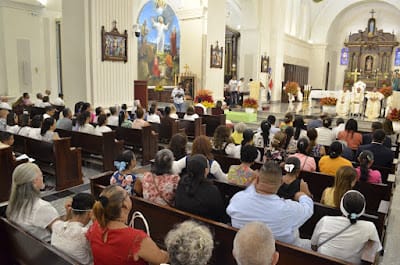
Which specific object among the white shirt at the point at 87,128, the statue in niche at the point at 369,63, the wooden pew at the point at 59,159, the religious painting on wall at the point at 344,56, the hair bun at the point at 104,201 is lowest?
the wooden pew at the point at 59,159

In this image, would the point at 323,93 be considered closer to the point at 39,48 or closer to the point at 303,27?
the point at 303,27

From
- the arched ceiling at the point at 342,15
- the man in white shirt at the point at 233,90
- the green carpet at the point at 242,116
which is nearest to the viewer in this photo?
the green carpet at the point at 242,116

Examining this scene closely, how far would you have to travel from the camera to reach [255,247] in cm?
166

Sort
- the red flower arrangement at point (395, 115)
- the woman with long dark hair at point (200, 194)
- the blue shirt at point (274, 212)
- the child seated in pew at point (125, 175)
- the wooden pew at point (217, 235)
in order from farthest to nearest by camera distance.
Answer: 1. the red flower arrangement at point (395, 115)
2. the child seated in pew at point (125, 175)
3. the woman with long dark hair at point (200, 194)
4. the blue shirt at point (274, 212)
5. the wooden pew at point (217, 235)

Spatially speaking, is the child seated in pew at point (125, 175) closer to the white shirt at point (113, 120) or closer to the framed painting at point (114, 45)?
the white shirt at point (113, 120)

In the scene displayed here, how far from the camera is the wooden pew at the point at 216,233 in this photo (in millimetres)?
2258

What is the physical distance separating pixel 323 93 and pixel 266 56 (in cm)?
367

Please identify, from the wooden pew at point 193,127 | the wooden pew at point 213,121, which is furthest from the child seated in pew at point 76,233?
the wooden pew at point 213,121

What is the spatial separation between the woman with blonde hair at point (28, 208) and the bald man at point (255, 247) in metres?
1.68

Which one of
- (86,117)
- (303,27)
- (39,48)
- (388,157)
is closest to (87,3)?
(86,117)

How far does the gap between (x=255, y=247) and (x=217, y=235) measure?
99 centimetres

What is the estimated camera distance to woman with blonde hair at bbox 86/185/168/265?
207cm

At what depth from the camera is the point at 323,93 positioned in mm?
17281

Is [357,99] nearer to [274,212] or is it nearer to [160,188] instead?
[160,188]
